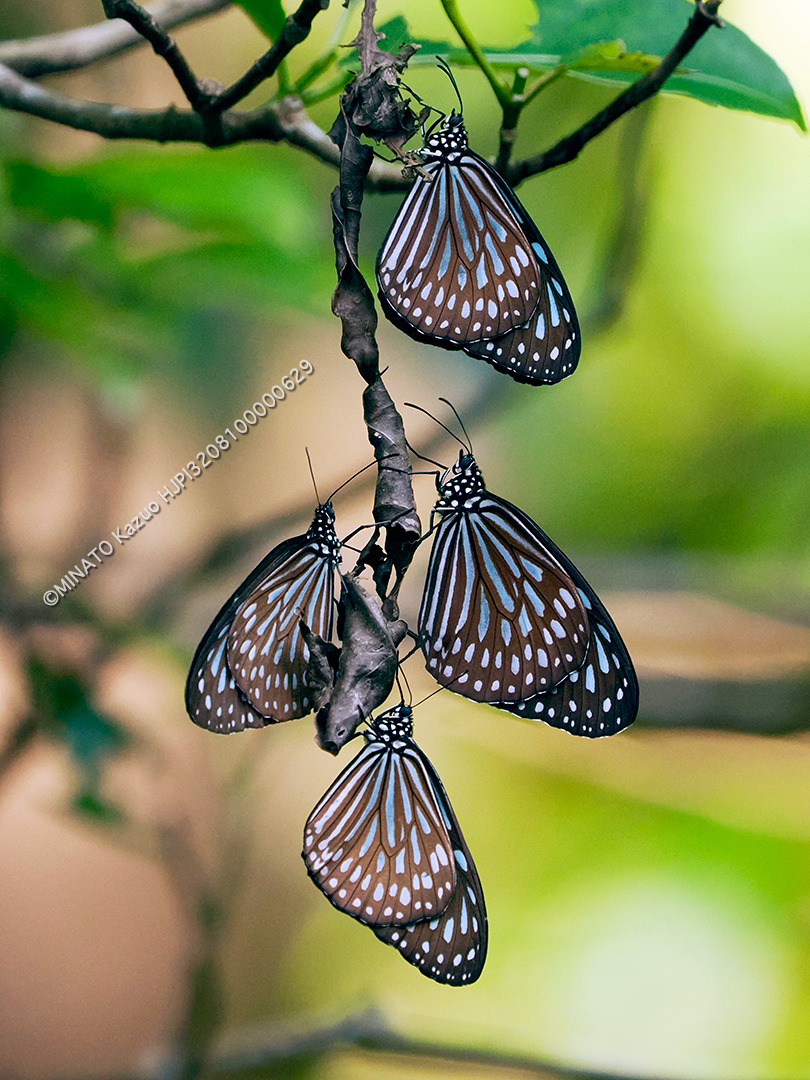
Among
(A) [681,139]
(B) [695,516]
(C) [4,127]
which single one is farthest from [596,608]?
(C) [4,127]

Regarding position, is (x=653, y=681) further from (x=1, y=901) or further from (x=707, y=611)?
(x=1, y=901)

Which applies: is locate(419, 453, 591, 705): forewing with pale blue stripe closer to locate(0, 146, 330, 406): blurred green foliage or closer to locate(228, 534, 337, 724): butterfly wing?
locate(228, 534, 337, 724): butterfly wing

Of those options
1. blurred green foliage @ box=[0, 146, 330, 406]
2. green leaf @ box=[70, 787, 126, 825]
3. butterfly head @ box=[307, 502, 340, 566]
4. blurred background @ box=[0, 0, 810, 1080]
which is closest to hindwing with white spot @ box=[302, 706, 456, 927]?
butterfly head @ box=[307, 502, 340, 566]

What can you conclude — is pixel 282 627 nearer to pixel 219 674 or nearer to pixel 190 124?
pixel 219 674

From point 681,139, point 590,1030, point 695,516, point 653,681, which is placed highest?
point 681,139

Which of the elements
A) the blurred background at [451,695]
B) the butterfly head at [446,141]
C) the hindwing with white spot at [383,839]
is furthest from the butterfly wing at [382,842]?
the blurred background at [451,695]

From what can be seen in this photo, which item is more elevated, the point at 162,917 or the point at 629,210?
the point at 629,210

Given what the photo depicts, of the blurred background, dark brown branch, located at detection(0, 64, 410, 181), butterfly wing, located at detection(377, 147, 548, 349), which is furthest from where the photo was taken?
the blurred background

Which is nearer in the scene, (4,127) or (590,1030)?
(4,127)
